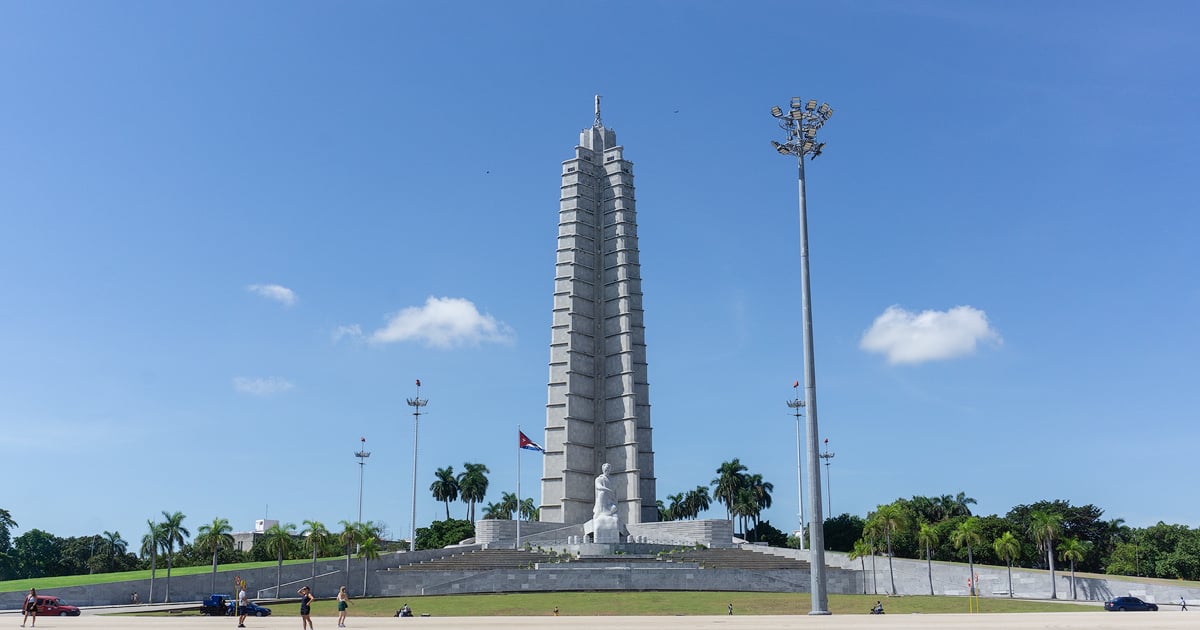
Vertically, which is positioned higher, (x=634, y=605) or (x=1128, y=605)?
(x=634, y=605)

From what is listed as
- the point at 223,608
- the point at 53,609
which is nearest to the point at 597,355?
the point at 223,608

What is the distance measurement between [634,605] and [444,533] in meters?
47.6

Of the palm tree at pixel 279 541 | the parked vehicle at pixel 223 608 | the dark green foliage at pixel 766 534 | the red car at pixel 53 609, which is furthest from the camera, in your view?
the dark green foliage at pixel 766 534

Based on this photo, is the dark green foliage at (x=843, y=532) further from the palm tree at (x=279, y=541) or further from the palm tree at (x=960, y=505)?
the palm tree at (x=279, y=541)

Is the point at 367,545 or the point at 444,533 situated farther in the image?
the point at 444,533

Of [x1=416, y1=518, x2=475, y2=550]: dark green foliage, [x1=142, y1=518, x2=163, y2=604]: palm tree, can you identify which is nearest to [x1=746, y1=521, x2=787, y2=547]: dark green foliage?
[x1=416, y1=518, x2=475, y2=550]: dark green foliage

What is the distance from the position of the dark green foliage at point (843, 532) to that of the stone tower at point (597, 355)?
58.3 feet

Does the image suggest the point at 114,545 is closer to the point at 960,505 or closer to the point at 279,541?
the point at 279,541

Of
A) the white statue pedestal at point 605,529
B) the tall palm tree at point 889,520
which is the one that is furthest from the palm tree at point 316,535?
the tall palm tree at point 889,520

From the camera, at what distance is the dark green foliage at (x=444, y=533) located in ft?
272

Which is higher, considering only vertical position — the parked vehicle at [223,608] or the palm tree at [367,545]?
the palm tree at [367,545]

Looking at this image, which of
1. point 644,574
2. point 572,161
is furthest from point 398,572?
point 572,161

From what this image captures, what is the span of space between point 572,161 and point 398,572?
4319cm

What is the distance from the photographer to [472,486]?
9875cm
